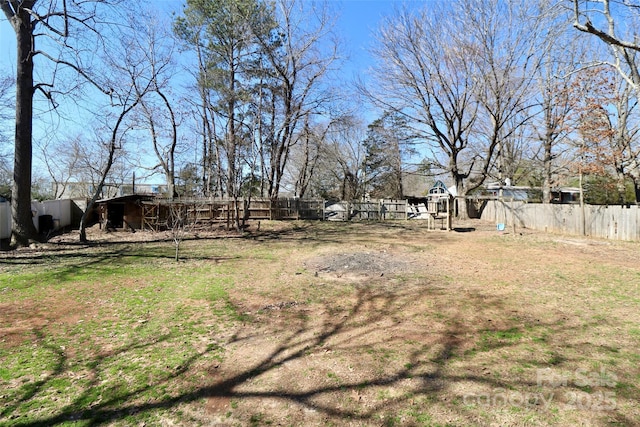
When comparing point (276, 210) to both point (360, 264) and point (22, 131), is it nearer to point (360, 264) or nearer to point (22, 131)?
point (22, 131)

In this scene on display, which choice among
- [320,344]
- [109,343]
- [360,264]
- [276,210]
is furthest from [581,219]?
[109,343]

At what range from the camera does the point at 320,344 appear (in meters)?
3.62

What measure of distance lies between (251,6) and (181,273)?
1542 cm

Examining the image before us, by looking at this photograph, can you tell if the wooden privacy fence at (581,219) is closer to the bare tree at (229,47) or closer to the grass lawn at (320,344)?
the grass lawn at (320,344)

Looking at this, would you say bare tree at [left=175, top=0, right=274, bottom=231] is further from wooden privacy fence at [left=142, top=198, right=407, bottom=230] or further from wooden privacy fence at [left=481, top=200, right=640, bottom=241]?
wooden privacy fence at [left=481, top=200, right=640, bottom=241]

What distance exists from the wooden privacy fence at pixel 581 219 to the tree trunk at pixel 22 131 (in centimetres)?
1678

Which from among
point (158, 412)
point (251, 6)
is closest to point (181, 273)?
point (158, 412)

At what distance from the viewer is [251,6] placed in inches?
658

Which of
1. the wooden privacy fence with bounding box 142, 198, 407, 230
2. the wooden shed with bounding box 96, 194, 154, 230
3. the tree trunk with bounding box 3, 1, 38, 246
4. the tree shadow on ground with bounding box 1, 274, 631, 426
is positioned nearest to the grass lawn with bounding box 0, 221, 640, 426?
the tree shadow on ground with bounding box 1, 274, 631, 426

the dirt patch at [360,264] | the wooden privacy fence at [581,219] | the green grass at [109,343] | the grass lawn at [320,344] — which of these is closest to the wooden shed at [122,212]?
the grass lawn at [320,344]

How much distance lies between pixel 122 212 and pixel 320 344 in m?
15.0

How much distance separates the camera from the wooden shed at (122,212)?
14.6m

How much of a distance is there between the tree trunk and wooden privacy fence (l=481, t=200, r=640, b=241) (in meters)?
16.8

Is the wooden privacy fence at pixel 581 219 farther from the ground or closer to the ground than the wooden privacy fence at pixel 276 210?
closer to the ground
